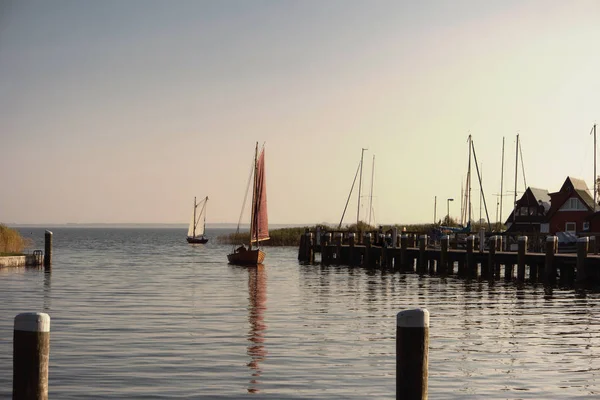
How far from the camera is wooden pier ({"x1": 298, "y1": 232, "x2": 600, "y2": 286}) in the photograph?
47062 mm

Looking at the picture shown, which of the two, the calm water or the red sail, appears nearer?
the calm water

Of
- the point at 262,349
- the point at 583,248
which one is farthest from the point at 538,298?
the point at 262,349

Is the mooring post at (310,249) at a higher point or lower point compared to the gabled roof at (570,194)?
lower

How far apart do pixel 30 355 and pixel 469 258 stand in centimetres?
4624

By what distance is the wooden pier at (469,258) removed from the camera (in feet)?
154

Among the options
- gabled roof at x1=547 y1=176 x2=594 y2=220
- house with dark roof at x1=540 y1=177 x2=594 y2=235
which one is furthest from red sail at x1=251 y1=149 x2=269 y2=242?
gabled roof at x1=547 y1=176 x2=594 y2=220

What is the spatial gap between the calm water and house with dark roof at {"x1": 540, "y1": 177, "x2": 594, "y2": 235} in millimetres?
40372

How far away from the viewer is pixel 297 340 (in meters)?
23.1

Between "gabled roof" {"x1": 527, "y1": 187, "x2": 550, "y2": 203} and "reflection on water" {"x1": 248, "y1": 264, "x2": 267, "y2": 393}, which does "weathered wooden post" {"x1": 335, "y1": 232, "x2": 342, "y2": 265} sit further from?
"gabled roof" {"x1": 527, "y1": 187, "x2": 550, "y2": 203}

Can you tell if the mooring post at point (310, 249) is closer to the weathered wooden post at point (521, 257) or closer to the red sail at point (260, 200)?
the red sail at point (260, 200)

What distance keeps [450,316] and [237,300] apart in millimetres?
10213

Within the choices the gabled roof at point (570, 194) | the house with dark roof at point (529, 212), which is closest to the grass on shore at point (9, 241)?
the gabled roof at point (570, 194)

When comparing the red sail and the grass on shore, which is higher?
the red sail

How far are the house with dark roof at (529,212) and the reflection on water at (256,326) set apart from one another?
52.9 metres
